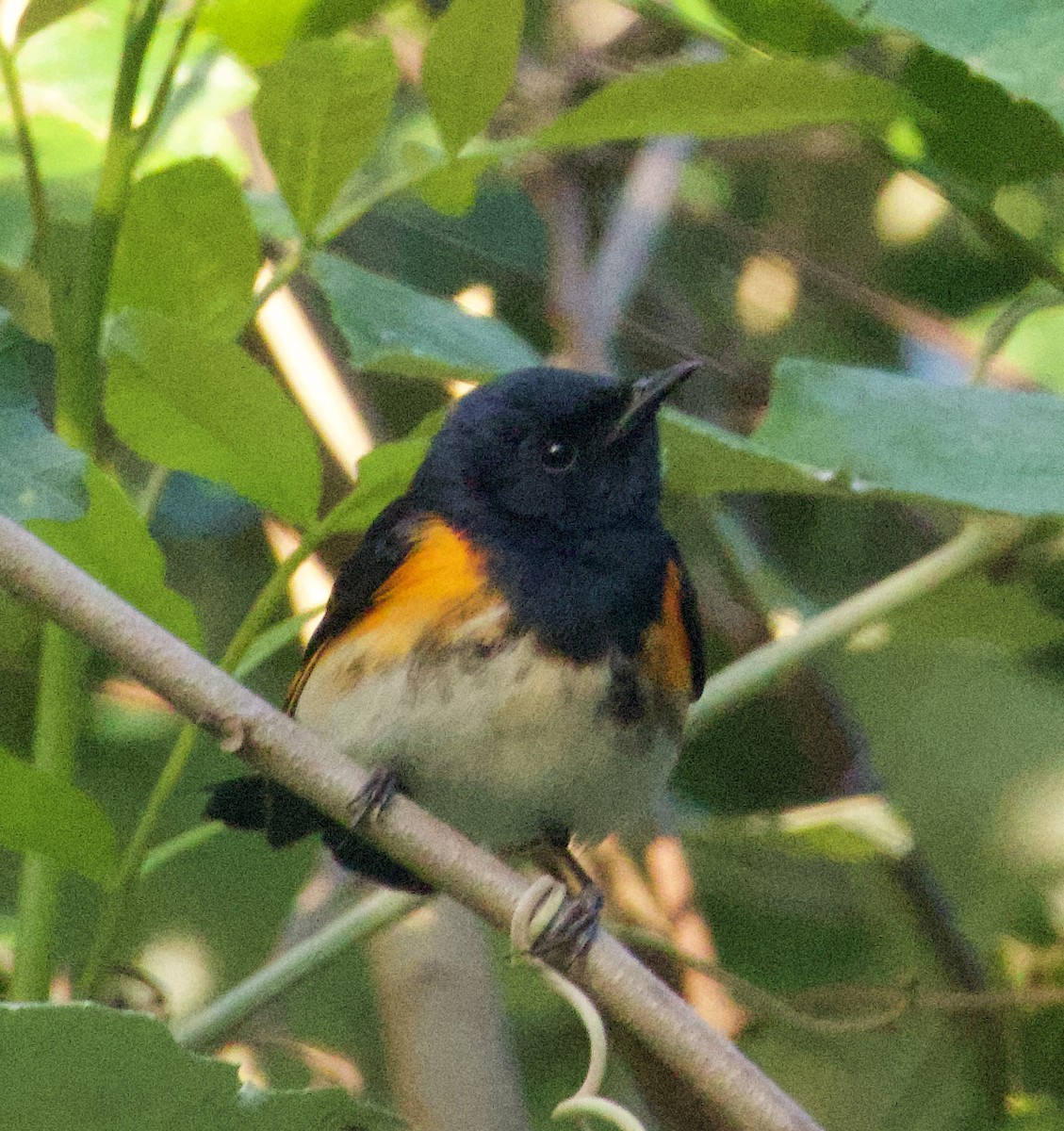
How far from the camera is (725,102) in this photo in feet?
4.25

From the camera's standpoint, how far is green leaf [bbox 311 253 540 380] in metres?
1.24

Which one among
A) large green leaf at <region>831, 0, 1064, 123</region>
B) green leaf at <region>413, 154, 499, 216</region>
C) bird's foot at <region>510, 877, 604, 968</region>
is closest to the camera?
bird's foot at <region>510, 877, 604, 968</region>

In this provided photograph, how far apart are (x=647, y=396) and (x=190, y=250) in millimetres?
465

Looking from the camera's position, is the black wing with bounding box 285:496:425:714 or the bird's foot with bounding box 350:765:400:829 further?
the black wing with bounding box 285:496:425:714

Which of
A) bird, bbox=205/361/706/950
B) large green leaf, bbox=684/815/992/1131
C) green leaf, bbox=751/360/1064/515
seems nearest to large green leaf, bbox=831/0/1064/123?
green leaf, bbox=751/360/1064/515

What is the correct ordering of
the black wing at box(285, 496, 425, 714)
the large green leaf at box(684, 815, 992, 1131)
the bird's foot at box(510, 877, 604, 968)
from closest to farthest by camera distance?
the bird's foot at box(510, 877, 604, 968), the black wing at box(285, 496, 425, 714), the large green leaf at box(684, 815, 992, 1131)

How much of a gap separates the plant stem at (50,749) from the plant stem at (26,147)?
326 mm

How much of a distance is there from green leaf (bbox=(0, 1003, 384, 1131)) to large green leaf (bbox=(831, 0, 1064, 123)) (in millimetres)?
891

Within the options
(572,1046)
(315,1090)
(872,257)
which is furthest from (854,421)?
(872,257)

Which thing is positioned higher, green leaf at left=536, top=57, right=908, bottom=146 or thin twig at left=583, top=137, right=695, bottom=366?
green leaf at left=536, top=57, right=908, bottom=146

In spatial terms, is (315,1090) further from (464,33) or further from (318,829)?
(464,33)

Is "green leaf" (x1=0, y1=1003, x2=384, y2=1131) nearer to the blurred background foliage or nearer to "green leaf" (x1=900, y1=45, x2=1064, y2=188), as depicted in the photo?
the blurred background foliage

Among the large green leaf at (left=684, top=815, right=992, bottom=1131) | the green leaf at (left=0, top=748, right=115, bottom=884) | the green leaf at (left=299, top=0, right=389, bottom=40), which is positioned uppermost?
the green leaf at (left=299, top=0, right=389, bottom=40)

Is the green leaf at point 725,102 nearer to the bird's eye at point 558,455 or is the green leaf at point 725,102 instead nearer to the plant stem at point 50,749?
the bird's eye at point 558,455
